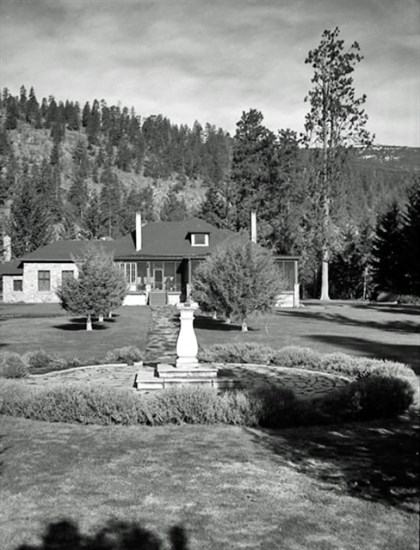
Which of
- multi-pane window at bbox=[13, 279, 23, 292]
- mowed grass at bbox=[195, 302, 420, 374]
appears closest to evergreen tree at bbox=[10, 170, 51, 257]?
multi-pane window at bbox=[13, 279, 23, 292]

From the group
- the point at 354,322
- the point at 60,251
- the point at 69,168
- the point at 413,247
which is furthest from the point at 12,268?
the point at 69,168

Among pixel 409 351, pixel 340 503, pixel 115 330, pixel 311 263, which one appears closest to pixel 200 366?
pixel 340 503

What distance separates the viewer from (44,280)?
46.0 metres

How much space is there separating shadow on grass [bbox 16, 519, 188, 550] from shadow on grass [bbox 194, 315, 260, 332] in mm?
20779

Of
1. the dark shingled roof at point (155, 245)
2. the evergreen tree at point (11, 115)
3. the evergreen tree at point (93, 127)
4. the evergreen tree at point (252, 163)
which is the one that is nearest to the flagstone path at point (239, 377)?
the dark shingled roof at point (155, 245)

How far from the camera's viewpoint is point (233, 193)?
6156cm

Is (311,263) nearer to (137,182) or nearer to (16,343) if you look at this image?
(16,343)

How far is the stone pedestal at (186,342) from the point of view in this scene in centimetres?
1301

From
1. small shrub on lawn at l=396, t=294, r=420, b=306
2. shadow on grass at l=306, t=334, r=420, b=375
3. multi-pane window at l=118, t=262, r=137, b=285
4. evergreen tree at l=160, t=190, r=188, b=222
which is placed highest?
evergreen tree at l=160, t=190, r=188, b=222

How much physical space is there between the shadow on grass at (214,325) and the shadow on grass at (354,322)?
4.50 m

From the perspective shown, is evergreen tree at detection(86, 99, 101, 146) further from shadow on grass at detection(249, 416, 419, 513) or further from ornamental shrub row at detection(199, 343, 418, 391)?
shadow on grass at detection(249, 416, 419, 513)

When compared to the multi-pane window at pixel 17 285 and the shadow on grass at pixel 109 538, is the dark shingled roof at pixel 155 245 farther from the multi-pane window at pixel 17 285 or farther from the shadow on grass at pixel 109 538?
the shadow on grass at pixel 109 538

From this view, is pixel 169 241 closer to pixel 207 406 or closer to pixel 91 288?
pixel 91 288

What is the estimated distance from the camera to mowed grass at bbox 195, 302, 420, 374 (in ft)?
64.2
